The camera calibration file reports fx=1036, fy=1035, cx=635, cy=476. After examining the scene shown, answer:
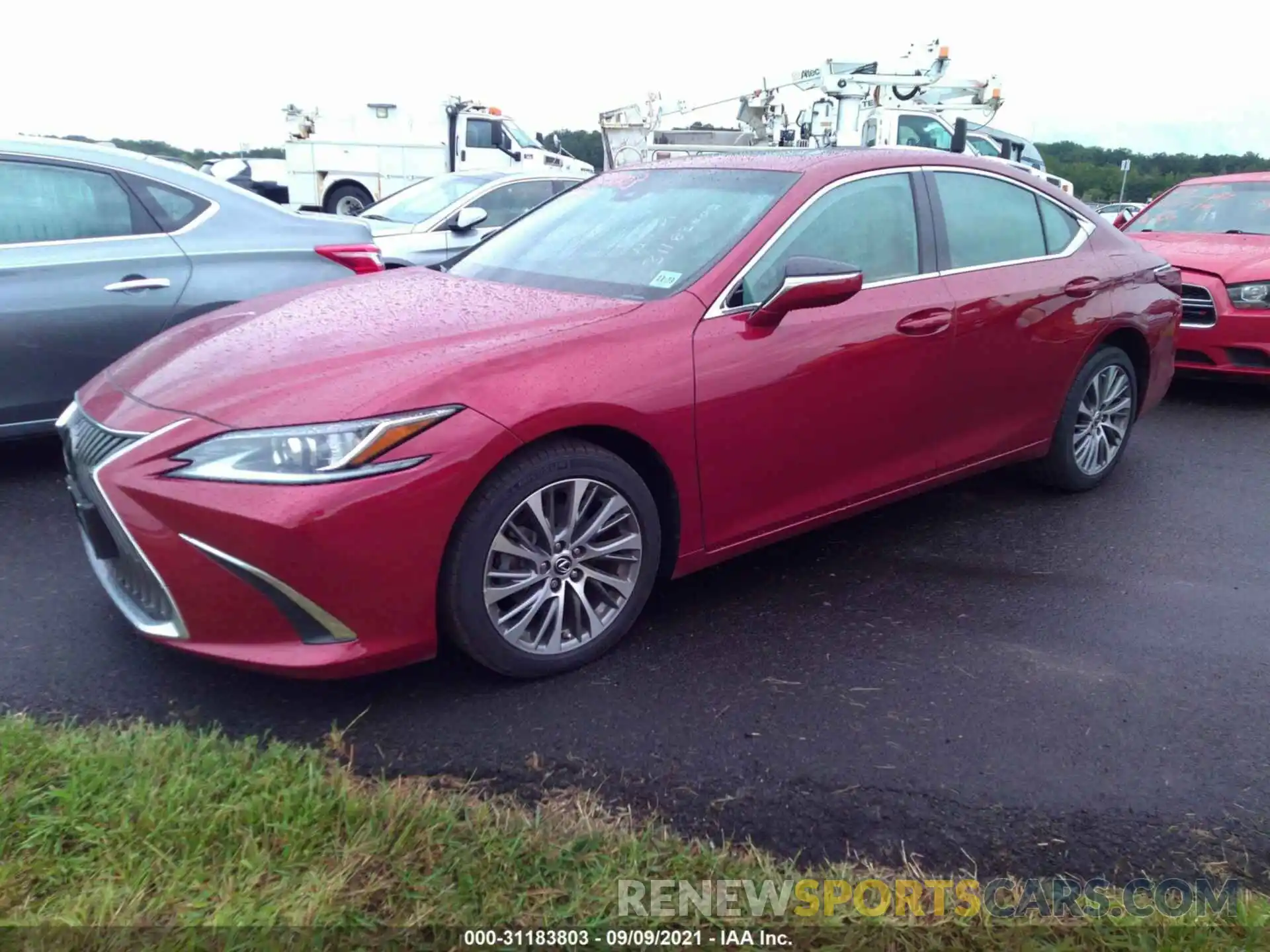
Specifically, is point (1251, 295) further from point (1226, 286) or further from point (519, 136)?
point (519, 136)

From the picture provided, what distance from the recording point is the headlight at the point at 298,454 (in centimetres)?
259

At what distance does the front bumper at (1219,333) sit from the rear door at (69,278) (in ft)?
20.0

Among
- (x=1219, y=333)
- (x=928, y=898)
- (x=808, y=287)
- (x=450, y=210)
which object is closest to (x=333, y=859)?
(x=928, y=898)

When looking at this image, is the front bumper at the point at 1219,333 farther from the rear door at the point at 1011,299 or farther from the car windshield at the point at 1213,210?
the rear door at the point at 1011,299

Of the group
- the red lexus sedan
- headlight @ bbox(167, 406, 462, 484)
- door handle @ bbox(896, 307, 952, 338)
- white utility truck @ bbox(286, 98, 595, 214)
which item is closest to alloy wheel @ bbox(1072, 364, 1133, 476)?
the red lexus sedan

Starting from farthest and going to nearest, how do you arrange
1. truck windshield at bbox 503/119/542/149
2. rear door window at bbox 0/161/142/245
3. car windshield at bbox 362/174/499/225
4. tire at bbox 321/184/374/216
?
tire at bbox 321/184/374/216 < truck windshield at bbox 503/119/542/149 < car windshield at bbox 362/174/499/225 < rear door window at bbox 0/161/142/245

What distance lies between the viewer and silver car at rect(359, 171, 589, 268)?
8.05m

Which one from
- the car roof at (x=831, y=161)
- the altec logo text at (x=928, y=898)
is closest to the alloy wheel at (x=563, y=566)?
the altec logo text at (x=928, y=898)

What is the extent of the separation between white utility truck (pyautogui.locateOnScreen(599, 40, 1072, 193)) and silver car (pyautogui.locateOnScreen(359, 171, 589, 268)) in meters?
6.12

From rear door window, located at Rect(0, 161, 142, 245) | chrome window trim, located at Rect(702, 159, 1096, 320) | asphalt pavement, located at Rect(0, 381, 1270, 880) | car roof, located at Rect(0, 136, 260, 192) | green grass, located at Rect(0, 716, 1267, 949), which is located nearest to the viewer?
green grass, located at Rect(0, 716, 1267, 949)

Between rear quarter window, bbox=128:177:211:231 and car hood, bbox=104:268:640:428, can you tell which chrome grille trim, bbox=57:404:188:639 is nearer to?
car hood, bbox=104:268:640:428

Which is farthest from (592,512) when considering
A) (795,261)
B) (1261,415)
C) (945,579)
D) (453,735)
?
(1261,415)

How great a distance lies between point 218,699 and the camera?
116 inches

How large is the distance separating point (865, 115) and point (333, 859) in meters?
16.6
